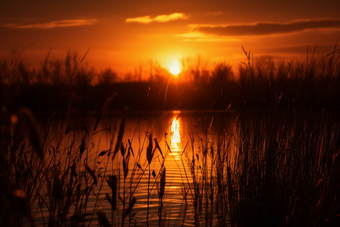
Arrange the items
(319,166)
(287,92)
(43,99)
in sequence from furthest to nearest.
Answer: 1. (287,92)
2. (319,166)
3. (43,99)

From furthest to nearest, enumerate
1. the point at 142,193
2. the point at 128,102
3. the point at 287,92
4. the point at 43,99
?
the point at 142,193 → the point at 287,92 → the point at 43,99 → the point at 128,102

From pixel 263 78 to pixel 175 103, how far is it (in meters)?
1.71

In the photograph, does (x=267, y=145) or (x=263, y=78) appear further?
(x=263, y=78)

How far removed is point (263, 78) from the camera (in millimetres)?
3355

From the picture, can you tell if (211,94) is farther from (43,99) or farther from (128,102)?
(43,99)

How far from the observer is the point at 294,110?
3004mm

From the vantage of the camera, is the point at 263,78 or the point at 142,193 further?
the point at 142,193

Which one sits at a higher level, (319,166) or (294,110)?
(294,110)

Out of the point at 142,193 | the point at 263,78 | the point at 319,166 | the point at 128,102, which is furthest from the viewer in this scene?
the point at 142,193

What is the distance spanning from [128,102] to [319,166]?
1.85 metres

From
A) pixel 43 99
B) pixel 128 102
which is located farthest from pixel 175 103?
pixel 43 99

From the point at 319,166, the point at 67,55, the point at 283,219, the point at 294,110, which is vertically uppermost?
the point at 67,55

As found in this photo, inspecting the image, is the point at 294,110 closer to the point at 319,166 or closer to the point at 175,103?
the point at 319,166

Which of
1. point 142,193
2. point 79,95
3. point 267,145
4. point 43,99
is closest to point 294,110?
point 267,145
